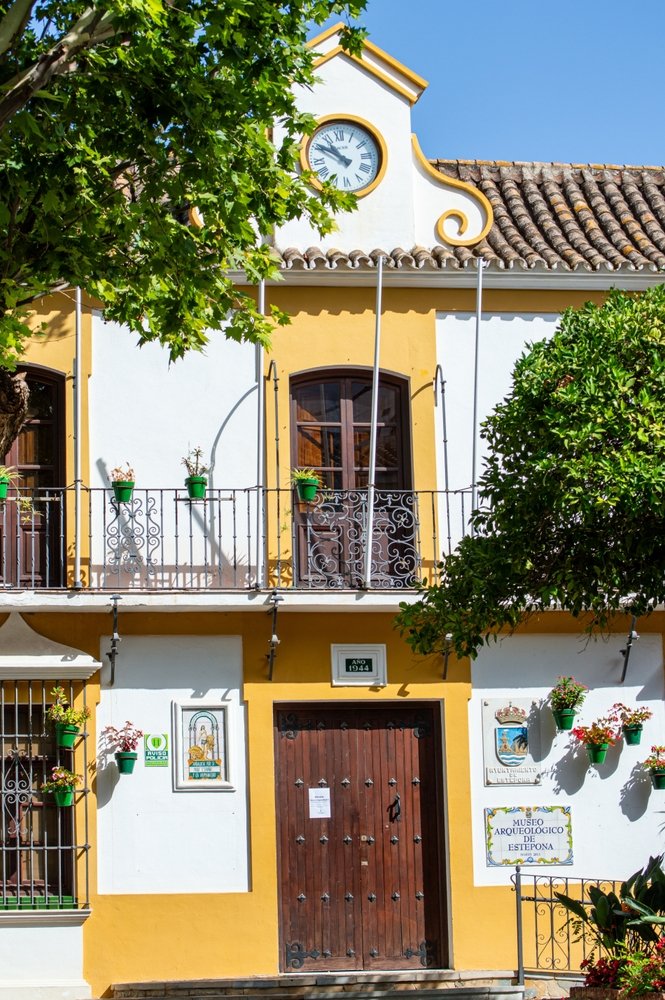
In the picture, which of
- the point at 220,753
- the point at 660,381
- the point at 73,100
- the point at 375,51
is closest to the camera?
the point at 73,100

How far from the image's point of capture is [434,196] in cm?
1661

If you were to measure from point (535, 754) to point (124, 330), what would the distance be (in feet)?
19.4

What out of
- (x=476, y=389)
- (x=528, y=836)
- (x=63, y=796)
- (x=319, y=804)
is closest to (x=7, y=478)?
(x=63, y=796)

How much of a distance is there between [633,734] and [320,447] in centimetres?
426

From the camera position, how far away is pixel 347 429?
1620cm

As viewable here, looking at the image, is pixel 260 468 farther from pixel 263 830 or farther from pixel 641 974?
pixel 641 974

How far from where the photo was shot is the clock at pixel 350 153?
16391mm

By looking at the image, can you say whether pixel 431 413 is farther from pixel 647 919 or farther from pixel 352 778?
pixel 647 919

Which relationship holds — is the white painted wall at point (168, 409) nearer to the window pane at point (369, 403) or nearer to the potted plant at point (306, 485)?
the potted plant at point (306, 485)

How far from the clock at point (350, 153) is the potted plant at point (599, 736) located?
5904 millimetres

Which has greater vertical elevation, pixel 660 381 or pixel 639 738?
pixel 660 381

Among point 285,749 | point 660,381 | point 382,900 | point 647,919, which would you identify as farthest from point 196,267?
point 382,900

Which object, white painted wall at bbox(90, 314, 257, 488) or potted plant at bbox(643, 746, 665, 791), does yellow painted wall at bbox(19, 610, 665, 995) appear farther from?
white painted wall at bbox(90, 314, 257, 488)

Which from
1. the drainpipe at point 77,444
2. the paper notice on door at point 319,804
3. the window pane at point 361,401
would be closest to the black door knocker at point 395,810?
the paper notice on door at point 319,804
